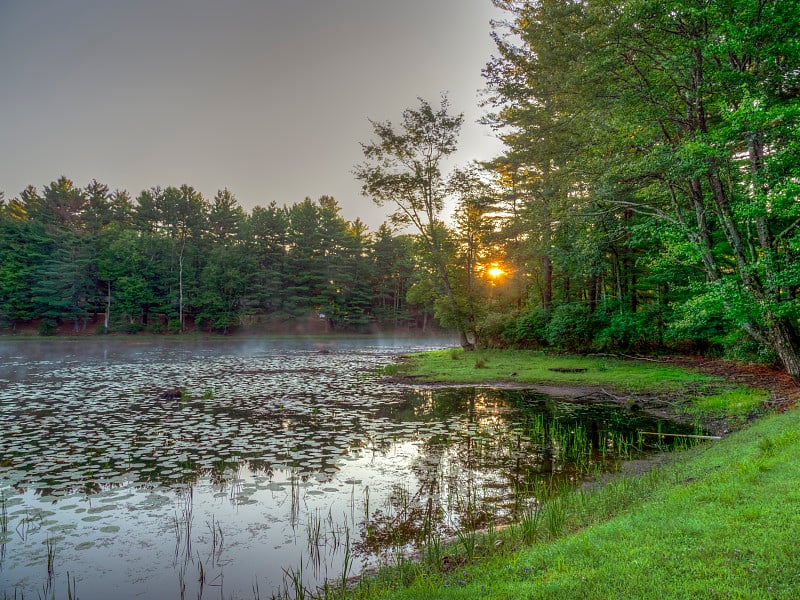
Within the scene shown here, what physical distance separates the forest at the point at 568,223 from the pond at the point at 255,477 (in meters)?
7.26

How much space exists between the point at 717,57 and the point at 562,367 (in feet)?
42.7

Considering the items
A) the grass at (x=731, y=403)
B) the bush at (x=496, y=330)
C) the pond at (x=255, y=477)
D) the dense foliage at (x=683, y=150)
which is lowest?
the pond at (x=255, y=477)

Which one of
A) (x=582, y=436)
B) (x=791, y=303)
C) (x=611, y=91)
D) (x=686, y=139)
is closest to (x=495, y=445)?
(x=582, y=436)

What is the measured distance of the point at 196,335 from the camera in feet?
183

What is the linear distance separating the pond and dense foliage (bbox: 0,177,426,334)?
45.0 meters

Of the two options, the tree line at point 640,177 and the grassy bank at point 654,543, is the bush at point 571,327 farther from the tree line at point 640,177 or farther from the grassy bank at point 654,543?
the grassy bank at point 654,543

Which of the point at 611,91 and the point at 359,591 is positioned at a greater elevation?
the point at 611,91

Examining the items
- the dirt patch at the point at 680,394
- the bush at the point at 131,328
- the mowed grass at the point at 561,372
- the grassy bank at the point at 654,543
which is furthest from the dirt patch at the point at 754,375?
the bush at the point at 131,328

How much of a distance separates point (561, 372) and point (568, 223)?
725 cm

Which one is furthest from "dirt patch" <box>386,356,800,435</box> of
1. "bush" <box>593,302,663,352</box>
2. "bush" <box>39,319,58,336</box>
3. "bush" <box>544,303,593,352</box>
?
"bush" <box>39,319,58,336</box>

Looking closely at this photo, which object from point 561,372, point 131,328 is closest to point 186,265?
point 131,328

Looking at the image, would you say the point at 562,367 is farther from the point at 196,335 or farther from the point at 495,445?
the point at 196,335

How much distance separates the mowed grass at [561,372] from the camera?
16.3 meters

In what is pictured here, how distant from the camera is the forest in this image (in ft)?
41.4
